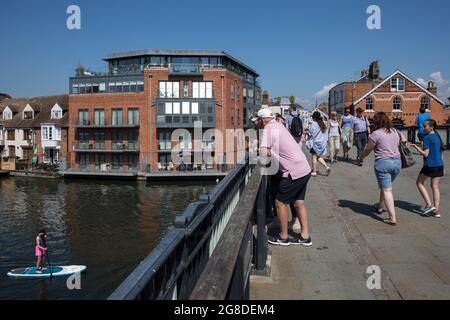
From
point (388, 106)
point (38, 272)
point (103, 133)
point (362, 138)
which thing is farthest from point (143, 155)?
point (362, 138)

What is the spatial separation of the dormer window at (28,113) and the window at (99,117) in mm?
19229

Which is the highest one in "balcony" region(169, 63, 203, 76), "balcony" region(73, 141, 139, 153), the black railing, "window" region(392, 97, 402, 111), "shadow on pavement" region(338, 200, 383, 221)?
"balcony" region(169, 63, 203, 76)

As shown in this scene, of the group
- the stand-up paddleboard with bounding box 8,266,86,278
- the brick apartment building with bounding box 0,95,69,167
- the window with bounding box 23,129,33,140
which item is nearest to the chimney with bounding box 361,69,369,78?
the brick apartment building with bounding box 0,95,69,167

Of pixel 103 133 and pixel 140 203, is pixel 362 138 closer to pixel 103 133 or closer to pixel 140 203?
pixel 140 203

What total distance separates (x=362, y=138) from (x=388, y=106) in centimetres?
4552

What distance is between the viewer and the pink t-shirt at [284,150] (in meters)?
5.58

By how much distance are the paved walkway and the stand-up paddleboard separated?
16832 mm

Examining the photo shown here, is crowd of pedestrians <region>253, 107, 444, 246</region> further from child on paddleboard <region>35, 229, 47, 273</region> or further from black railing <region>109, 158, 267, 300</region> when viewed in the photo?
child on paddleboard <region>35, 229, 47, 273</region>

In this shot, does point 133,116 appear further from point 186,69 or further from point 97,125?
point 186,69

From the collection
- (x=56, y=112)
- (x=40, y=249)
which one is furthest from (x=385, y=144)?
(x=56, y=112)

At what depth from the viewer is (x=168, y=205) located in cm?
4234

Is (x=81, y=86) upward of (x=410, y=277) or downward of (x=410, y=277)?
upward

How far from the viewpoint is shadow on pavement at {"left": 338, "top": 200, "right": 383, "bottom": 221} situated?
26.2ft

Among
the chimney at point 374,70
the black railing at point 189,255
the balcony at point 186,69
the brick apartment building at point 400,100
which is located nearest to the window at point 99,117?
the balcony at point 186,69
